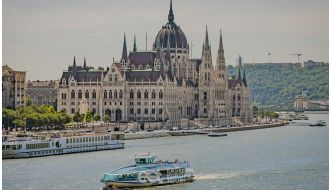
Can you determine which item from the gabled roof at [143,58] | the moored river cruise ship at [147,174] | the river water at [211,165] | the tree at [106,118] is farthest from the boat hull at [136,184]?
the gabled roof at [143,58]

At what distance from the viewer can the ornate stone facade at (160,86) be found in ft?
200

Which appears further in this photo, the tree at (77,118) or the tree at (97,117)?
the tree at (97,117)

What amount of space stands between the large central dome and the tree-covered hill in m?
45.7

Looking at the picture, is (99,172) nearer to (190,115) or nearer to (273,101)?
(190,115)

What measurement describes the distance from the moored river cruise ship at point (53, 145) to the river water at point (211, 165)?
48cm

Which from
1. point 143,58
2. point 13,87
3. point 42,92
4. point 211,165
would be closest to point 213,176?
point 211,165

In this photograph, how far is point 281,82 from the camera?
12419 centimetres

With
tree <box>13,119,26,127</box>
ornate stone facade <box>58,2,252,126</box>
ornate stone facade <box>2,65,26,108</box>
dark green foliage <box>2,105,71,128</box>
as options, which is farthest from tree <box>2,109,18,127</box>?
ornate stone facade <box>58,2,252,126</box>

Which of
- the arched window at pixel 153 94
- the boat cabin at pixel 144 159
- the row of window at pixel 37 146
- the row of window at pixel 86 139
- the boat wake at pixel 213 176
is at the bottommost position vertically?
the boat wake at pixel 213 176

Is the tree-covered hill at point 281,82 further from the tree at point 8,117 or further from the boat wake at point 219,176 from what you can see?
the boat wake at point 219,176

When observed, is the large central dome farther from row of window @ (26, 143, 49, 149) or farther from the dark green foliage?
row of window @ (26, 143, 49, 149)

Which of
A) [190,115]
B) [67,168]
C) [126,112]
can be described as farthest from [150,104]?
[67,168]

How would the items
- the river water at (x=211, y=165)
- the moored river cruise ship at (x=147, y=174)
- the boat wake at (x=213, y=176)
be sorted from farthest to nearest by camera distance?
the boat wake at (x=213, y=176), the river water at (x=211, y=165), the moored river cruise ship at (x=147, y=174)

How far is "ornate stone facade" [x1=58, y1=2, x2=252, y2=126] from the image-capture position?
61.0 meters
